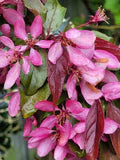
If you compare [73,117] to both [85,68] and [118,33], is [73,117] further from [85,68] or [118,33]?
[118,33]

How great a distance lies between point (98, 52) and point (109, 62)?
0.02 metres

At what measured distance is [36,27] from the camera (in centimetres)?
44

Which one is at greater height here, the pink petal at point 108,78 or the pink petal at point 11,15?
the pink petal at point 11,15

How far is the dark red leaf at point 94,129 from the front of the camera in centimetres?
44

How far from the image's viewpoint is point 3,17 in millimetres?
494

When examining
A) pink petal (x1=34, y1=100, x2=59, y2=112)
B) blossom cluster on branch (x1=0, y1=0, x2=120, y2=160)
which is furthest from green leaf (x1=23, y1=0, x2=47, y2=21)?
pink petal (x1=34, y1=100, x2=59, y2=112)

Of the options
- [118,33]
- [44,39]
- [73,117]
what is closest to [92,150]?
[73,117]

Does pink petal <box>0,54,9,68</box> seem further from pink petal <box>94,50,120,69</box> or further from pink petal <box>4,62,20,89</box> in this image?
pink petal <box>94,50,120,69</box>

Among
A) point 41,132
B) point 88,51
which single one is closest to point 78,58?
point 88,51

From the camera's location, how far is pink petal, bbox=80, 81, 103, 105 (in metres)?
0.43

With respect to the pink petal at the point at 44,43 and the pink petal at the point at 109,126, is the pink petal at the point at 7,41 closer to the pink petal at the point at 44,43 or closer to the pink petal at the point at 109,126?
the pink petal at the point at 44,43

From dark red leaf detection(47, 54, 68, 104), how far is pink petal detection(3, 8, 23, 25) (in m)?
0.09

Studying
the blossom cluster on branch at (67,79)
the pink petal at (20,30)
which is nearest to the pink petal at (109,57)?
the blossom cluster on branch at (67,79)

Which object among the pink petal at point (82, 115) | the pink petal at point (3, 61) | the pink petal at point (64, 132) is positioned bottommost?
the pink petal at point (64, 132)
